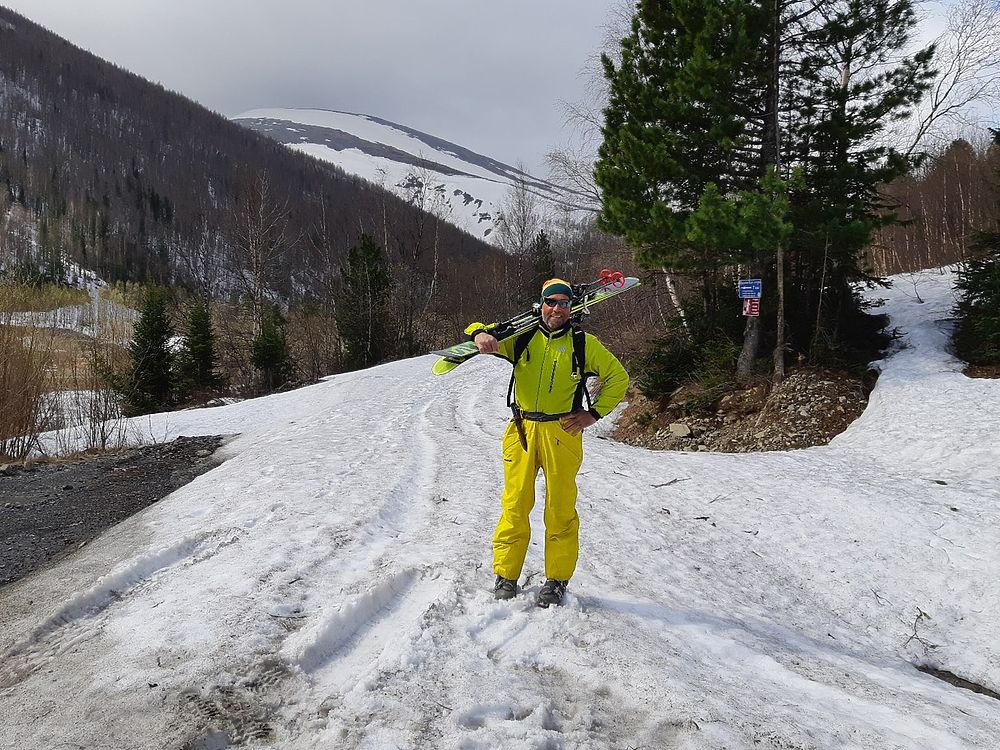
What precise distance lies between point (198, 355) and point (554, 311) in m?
27.3

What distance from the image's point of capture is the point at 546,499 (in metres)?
4.02

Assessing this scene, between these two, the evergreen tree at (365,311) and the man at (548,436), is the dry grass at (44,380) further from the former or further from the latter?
the evergreen tree at (365,311)

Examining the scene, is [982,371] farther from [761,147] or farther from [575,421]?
[575,421]

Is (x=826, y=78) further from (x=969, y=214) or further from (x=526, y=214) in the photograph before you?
(x=526, y=214)

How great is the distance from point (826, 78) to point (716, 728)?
1314 cm

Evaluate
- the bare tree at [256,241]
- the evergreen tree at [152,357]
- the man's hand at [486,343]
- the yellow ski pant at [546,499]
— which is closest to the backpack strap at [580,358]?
the yellow ski pant at [546,499]

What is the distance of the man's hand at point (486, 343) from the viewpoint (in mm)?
3973

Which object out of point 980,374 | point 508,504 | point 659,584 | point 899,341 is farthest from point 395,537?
point 899,341

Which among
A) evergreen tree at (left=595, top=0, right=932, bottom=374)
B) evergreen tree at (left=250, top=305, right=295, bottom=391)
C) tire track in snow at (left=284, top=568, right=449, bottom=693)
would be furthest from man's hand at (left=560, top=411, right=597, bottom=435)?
evergreen tree at (left=250, top=305, right=295, bottom=391)

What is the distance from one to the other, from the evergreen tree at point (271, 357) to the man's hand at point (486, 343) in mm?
26230

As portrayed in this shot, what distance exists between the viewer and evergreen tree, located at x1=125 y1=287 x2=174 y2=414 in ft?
75.6

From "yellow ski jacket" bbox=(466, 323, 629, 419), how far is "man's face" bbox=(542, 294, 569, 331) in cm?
5

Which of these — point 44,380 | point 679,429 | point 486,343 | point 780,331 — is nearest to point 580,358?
point 486,343

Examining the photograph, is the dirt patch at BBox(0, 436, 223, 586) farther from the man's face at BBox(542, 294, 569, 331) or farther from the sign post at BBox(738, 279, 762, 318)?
the sign post at BBox(738, 279, 762, 318)
